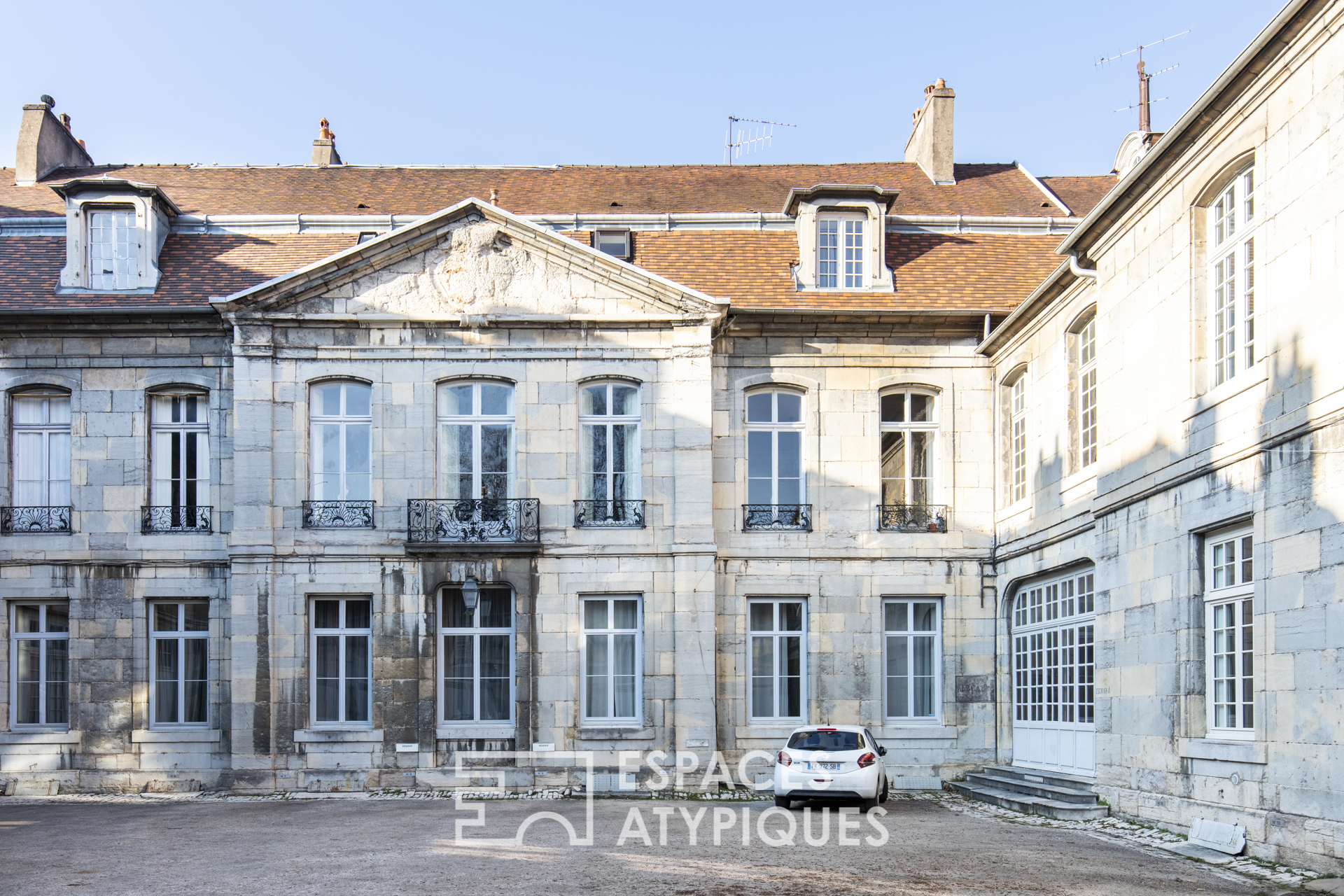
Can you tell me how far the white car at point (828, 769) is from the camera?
15.4m

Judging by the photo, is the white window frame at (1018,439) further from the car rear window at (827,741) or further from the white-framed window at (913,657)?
the car rear window at (827,741)

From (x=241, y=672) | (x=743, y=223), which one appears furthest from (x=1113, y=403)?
(x=241, y=672)

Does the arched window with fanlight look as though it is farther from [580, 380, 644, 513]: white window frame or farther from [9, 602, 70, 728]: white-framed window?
[9, 602, 70, 728]: white-framed window

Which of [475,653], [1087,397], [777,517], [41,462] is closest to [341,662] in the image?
[475,653]

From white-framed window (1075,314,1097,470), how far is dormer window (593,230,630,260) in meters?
7.95

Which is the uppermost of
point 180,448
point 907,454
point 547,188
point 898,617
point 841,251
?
point 547,188

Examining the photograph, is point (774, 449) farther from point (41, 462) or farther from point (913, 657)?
point (41, 462)

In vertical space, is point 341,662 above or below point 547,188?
below

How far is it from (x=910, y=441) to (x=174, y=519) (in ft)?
37.2

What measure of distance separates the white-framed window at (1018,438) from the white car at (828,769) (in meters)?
5.17

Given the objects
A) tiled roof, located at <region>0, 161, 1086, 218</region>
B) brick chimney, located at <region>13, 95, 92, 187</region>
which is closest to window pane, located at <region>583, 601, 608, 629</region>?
tiled roof, located at <region>0, 161, 1086, 218</region>

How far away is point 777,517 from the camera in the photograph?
20188 mm

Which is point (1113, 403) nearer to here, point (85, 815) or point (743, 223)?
point (743, 223)

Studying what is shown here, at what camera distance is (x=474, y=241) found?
64.5 ft
